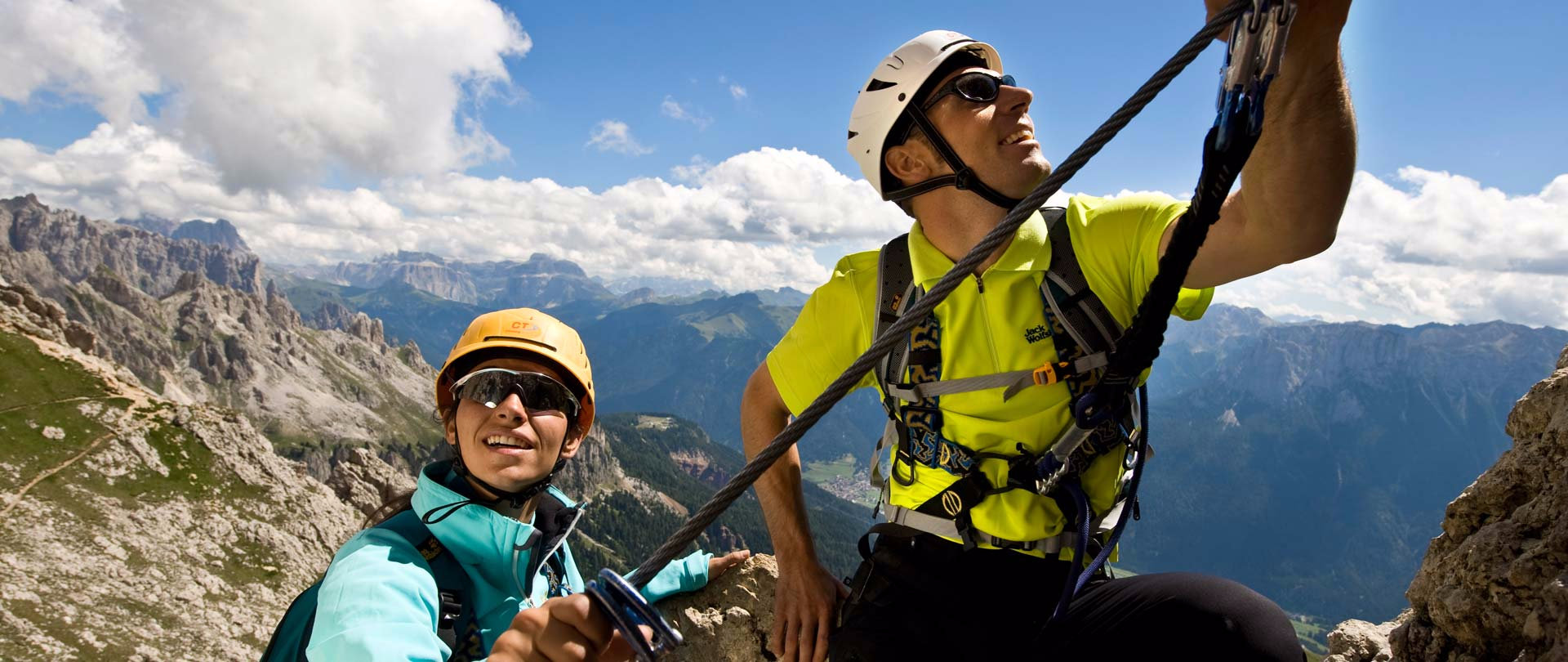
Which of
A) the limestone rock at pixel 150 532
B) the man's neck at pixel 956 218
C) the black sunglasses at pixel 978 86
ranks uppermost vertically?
the black sunglasses at pixel 978 86

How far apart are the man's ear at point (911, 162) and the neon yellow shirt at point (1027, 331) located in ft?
2.62

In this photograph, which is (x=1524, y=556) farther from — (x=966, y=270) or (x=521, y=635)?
(x=521, y=635)

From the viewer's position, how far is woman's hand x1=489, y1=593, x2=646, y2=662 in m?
2.52

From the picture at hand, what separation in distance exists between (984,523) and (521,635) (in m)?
2.92

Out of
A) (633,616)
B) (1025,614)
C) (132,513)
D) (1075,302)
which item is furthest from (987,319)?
(132,513)

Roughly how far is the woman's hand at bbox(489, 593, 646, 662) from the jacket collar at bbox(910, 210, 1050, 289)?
305cm

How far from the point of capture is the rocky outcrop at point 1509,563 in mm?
2938

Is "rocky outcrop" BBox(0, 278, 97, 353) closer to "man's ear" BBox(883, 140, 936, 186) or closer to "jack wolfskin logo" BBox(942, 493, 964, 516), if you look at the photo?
"man's ear" BBox(883, 140, 936, 186)

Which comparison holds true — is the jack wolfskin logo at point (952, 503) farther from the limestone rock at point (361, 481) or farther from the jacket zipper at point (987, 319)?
the limestone rock at point (361, 481)

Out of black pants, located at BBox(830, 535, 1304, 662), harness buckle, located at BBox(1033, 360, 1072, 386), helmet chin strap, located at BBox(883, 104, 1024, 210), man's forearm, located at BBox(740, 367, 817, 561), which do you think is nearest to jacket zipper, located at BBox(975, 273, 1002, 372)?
harness buckle, located at BBox(1033, 360, 1072, 386)

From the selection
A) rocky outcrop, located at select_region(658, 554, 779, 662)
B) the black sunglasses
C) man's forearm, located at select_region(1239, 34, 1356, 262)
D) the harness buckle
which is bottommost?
rocky outcrop, located at select_region(658, 554, 779, 662)

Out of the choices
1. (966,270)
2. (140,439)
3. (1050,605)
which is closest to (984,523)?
(1050,605)

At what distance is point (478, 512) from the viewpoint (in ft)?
17.1

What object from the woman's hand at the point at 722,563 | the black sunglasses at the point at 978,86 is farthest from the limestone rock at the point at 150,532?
the black sunglasses at the point at 978,86
